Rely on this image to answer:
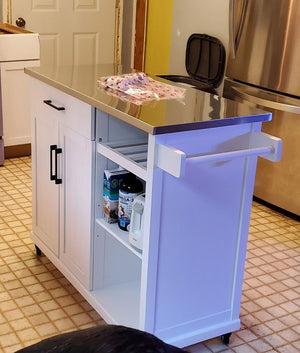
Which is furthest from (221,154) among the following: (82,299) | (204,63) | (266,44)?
(204,63)

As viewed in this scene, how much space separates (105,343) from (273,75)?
9.05 feet

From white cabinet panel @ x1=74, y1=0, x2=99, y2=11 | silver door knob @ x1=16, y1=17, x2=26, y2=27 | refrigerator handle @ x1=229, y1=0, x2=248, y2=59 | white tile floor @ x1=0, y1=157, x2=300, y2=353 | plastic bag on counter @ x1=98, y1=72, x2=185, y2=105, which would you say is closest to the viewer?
plastic bag on counter @ x1=98, y1=72, x2=185, y2=105

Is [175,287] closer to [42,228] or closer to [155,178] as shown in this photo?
[155,178]

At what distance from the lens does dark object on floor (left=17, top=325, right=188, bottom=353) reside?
58cm

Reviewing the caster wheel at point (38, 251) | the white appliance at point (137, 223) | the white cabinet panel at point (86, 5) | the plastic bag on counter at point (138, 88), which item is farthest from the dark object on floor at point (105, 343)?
the white cabinet panel at point (86, 5)

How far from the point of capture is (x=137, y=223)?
1.94 meters

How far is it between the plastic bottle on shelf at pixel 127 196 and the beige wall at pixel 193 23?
1.86 metres

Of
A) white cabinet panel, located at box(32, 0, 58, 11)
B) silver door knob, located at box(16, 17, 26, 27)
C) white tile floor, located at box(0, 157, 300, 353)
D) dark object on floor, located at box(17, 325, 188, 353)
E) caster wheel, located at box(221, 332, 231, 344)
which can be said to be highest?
white cabinet panel, located at box(32, 0, 58, 11)

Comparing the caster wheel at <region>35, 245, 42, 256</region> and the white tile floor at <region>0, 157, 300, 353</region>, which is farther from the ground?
the caster wheel at <region>35, 245, 42, 256</region>

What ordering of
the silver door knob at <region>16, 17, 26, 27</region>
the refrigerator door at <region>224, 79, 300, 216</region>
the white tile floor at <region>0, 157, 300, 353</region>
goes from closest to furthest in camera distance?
the white tile floor at <region>0, 157, 300, 353</region>, the refrigerator door at <region>224, 79, 300, 216</region>, the silver door knob at <region>16, 17, 26, 27</region>

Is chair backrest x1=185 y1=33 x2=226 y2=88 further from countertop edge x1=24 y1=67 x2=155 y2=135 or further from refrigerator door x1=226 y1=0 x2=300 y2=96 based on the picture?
countertop edge x1=24 y1=67 x2=155 y2=135

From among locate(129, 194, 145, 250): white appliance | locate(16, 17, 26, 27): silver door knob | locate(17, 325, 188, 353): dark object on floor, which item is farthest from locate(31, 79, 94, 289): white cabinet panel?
locate(16, 17, 26, 27): silver door knob

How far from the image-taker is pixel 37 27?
4.40m

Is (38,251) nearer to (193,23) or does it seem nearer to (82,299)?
(82,299)
